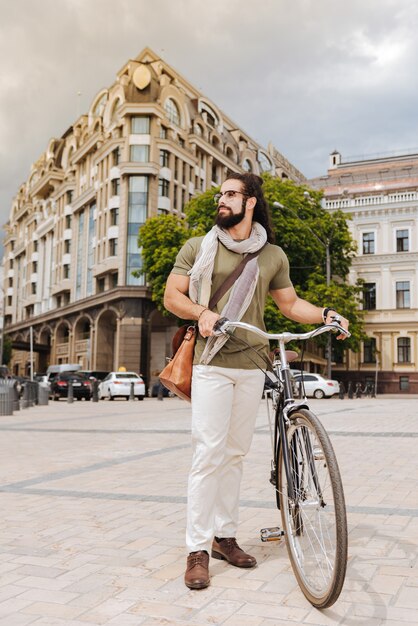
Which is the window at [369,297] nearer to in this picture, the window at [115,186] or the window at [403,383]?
the window at [403,383]

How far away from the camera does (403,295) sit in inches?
1838

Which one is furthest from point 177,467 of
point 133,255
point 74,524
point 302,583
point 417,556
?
point 133,255

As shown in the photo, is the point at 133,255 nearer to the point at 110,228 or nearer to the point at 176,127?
the point at 110,228

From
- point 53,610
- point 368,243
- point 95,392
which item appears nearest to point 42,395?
point 95,392

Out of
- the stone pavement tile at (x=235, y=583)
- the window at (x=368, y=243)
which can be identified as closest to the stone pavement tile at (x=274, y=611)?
the stone pavement tile at (x=235, y=583)

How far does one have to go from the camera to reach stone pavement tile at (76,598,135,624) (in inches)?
106

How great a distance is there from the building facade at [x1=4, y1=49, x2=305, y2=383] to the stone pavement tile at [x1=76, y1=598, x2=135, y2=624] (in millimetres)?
40323

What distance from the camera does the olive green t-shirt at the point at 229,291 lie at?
3314 mm

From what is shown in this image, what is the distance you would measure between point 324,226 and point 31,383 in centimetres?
2173

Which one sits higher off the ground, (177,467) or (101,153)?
(101,153)

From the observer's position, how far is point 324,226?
38.1 meters

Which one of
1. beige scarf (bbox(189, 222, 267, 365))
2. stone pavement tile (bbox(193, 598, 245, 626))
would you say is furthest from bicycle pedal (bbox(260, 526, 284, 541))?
beige scarf (bbox(189, 222, 267, 365))

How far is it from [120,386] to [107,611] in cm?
2805

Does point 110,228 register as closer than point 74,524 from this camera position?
No
